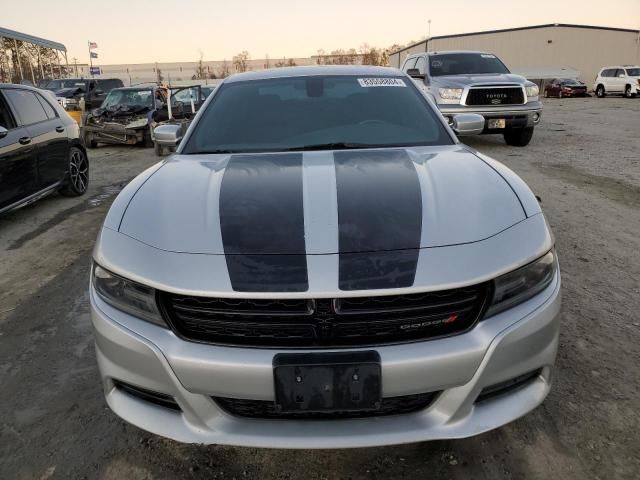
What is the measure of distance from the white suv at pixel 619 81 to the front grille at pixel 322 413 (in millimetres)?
31989

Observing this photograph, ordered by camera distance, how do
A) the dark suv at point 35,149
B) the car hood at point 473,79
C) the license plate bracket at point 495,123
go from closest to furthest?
1. the dark suv at point 35,149
2. the license plate bracket at point 495,123
3. the car hood at point 473,79

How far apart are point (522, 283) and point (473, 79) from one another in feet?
28.3

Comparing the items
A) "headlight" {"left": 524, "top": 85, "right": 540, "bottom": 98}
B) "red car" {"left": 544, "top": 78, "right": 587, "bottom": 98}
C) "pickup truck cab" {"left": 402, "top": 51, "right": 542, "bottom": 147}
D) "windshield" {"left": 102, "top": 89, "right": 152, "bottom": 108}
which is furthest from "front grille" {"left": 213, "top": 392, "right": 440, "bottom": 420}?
"red car" {"left": 544, "top": 78, "right": 587, "bottom": 98}

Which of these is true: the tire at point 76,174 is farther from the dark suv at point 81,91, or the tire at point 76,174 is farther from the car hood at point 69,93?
the car hood at point 69,93

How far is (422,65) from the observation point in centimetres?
1070

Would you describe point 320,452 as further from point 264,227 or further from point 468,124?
point 468,124

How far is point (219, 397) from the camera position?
159 centimetres

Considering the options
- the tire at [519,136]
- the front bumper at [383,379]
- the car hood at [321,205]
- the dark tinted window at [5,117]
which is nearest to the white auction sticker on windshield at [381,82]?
the car hood at [321,205]

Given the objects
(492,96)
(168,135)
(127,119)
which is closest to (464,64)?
(492,96)

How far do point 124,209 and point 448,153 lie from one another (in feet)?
5.09

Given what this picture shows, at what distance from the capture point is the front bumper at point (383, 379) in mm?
1516

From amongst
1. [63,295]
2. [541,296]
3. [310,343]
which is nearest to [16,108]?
[63,295]

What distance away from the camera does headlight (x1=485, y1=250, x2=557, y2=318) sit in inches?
63.9

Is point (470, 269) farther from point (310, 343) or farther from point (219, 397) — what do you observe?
point (219, 397)
